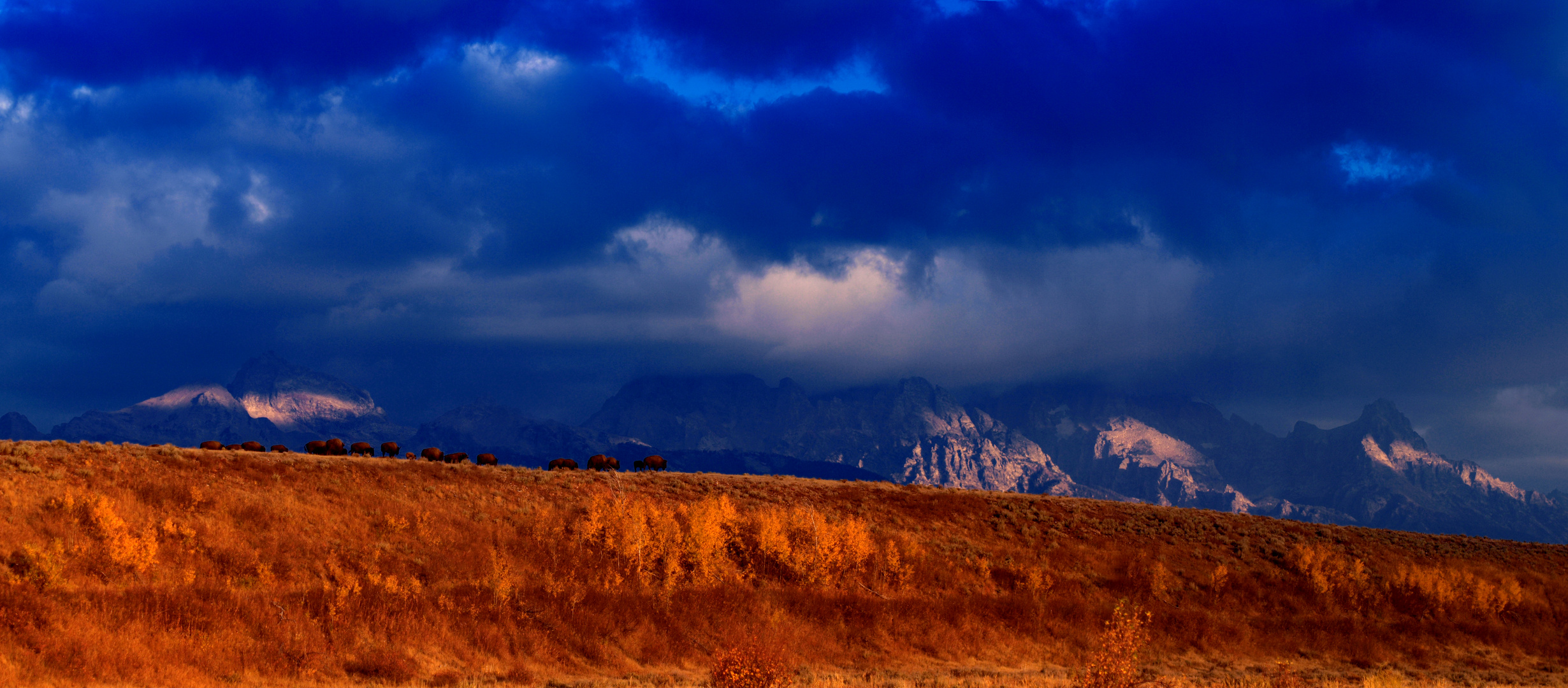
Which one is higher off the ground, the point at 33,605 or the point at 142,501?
the point at 142,501

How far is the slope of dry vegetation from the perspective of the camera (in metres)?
29.4

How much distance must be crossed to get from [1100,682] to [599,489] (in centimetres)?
4452

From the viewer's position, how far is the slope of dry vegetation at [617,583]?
29391 millimetres

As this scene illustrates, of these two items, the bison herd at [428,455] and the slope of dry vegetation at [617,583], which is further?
the bison herd at [428,455]

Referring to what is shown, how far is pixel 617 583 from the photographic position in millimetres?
41875

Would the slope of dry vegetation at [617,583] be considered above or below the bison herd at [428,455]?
below

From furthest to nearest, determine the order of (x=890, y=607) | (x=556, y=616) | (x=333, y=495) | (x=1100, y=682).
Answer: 1. (x=333, y=495)
2. (x=890, y=607)
3. (x=556, y=616)
4. (x=1100, y=682)

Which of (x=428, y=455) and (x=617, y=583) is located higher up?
(x=428, y=455)

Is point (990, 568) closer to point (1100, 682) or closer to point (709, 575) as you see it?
point (709, 575)

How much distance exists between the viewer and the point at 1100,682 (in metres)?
20.8

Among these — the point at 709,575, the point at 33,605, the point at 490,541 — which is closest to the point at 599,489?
the point at 490,541

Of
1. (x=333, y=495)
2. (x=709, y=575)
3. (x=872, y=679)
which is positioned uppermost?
(x=333, y=495)

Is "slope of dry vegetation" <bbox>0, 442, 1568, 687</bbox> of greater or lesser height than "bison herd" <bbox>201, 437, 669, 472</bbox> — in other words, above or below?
below

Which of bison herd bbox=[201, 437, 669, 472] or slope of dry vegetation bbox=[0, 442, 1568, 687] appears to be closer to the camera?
slope of dry vegetation bbox=[0, 442, 1568, 687]
